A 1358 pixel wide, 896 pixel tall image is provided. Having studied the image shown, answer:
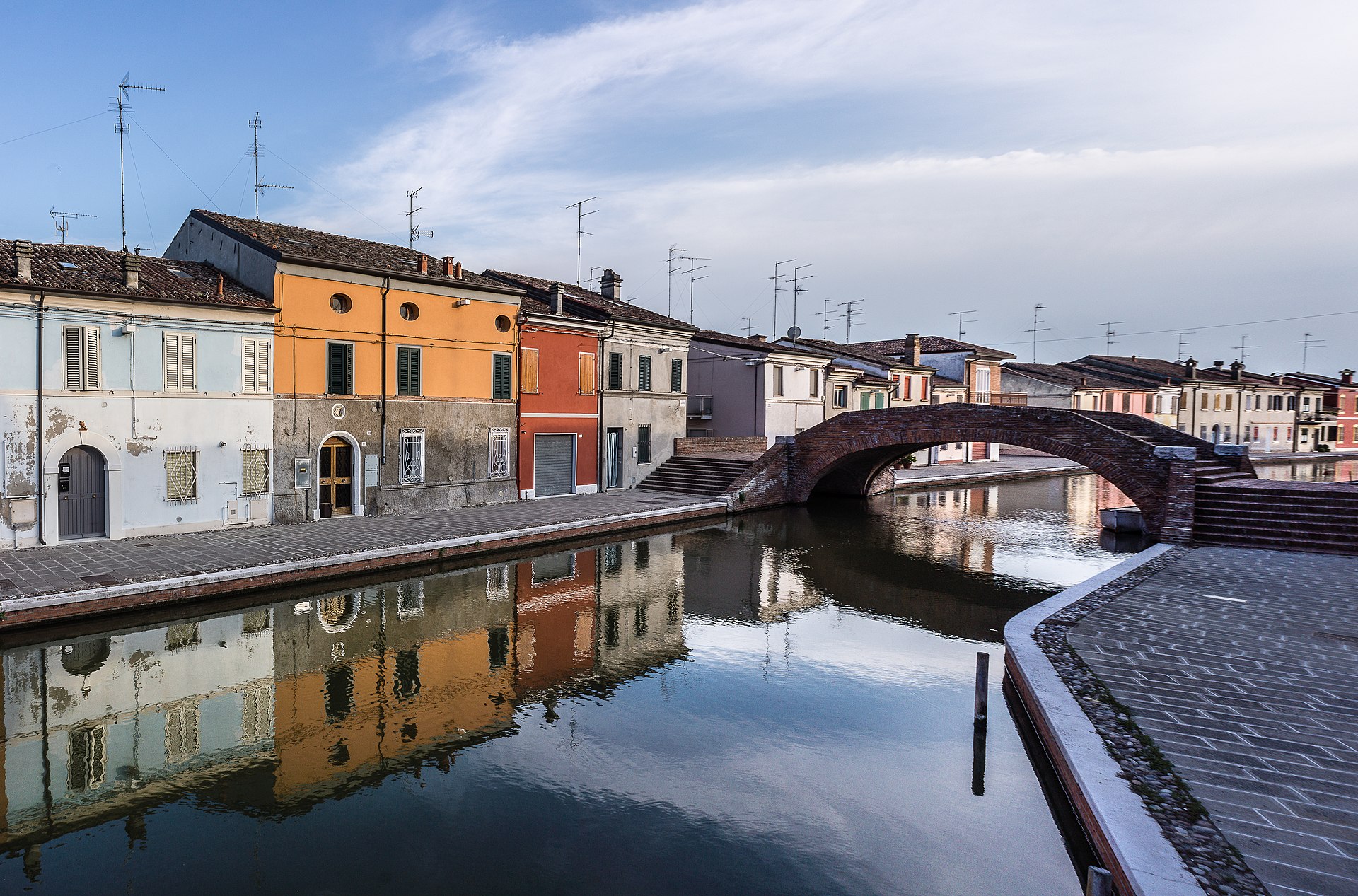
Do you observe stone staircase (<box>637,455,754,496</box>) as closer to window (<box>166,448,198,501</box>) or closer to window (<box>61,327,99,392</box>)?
window (<box>166,448,198,501</box>)

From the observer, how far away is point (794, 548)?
22172 mm

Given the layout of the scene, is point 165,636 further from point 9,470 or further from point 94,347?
point 94,347

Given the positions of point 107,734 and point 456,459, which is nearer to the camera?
point 107,734

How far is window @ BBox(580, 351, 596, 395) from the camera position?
90.2 feet

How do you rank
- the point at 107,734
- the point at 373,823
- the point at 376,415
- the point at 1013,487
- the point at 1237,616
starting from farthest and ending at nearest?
the point at 1013,487 → the point at 376,415 → the point at 1237,616 → the point at 107,734 → the point at 373,823

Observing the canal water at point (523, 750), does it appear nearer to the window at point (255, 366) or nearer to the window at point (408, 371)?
the window at point (255, 366)

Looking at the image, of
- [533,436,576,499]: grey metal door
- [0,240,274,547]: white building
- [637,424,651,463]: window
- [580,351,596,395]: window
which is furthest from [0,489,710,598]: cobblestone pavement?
[637,424,651,463]: window

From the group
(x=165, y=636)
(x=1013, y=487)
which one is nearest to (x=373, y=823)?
(x=165, y=636)

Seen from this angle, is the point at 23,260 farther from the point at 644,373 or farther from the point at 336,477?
the point at 644,373

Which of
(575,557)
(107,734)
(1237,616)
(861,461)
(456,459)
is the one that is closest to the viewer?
(107,734)

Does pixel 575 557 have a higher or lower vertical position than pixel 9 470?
lower

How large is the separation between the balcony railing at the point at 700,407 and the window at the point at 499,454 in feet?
42.7

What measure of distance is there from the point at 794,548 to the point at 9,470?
18.5 meters

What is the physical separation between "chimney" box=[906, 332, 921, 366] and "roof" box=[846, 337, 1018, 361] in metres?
0.06
